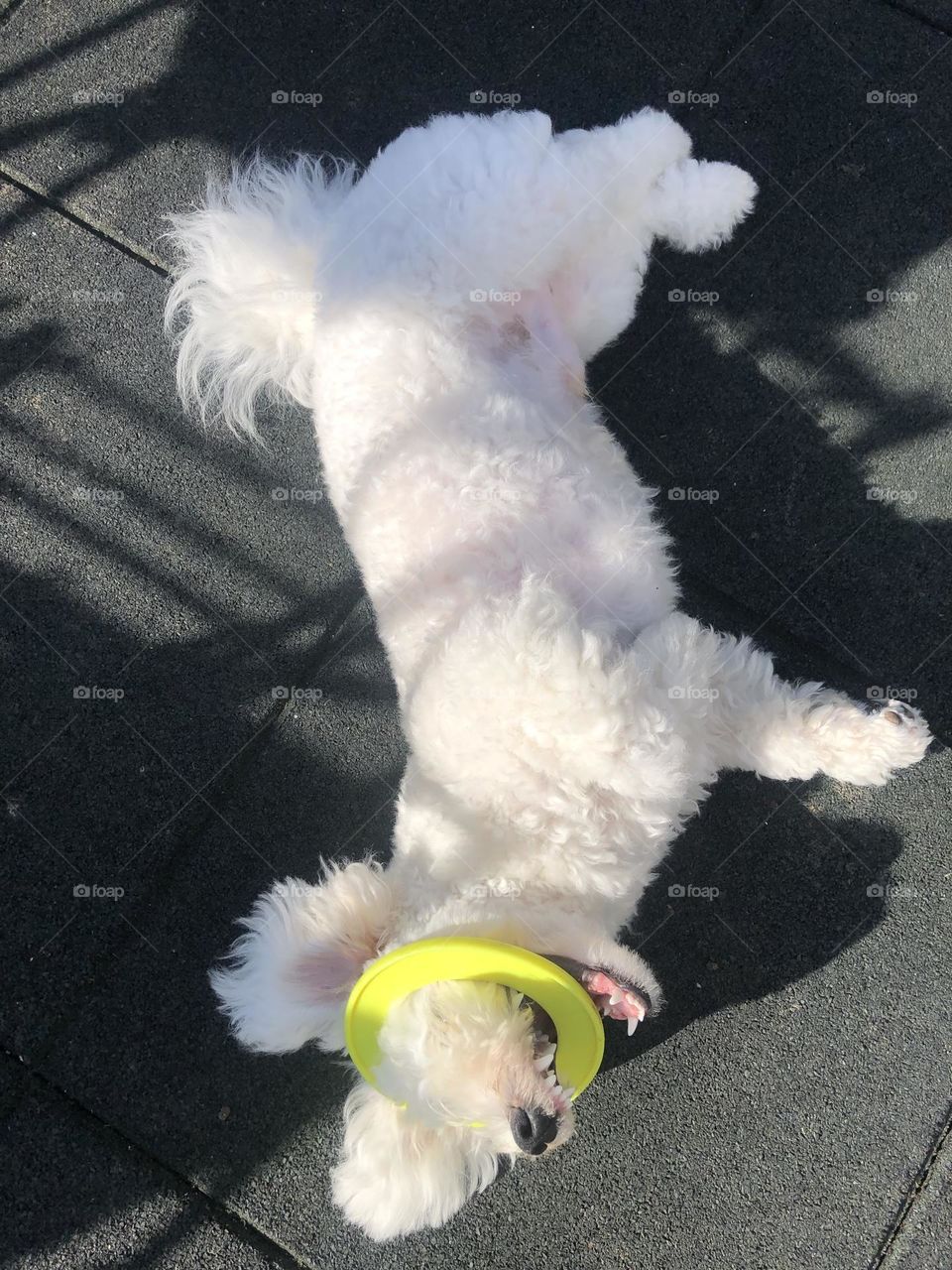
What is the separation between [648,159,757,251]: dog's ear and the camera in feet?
8.19

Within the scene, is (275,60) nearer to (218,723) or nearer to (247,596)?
(247,596)

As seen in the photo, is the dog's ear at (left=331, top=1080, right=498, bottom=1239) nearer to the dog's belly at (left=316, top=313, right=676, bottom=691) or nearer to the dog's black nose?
the dog's black nose

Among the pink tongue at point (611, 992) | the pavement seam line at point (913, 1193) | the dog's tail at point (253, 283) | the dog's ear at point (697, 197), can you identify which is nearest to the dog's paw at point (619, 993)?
the pink tongue at point (611, 992)

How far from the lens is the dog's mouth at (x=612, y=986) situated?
155 centimetres

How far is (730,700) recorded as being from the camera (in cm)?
198

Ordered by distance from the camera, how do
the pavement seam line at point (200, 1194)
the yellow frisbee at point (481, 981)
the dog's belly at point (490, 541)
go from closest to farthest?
the yellow frisbee at point (481, 981) < the dog's belly at point (490, 541) < the pavement seam line at point (200, 1194)

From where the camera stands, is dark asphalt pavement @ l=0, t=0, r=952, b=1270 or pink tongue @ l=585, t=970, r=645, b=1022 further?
dark asphalt pavement @ l=0, t=0, r=952, b=1270

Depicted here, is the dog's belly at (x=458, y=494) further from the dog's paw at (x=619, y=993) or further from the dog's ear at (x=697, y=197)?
the dog's ear at (x=697, y=197)

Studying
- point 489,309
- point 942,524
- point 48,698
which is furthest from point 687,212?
point 48,698

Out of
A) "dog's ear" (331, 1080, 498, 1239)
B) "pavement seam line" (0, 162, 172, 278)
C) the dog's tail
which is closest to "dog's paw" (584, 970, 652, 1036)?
"dog's ear" (331, 1080, 498, 1239)

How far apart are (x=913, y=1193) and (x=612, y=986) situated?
173cm

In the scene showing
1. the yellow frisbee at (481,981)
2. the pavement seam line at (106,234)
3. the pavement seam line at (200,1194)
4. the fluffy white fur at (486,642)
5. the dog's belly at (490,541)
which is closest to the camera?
the yellow frisbee at (481,981)

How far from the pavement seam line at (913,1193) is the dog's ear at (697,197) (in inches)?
113

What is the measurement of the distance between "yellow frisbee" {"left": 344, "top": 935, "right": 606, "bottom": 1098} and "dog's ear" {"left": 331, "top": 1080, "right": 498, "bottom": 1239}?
0.13 m
